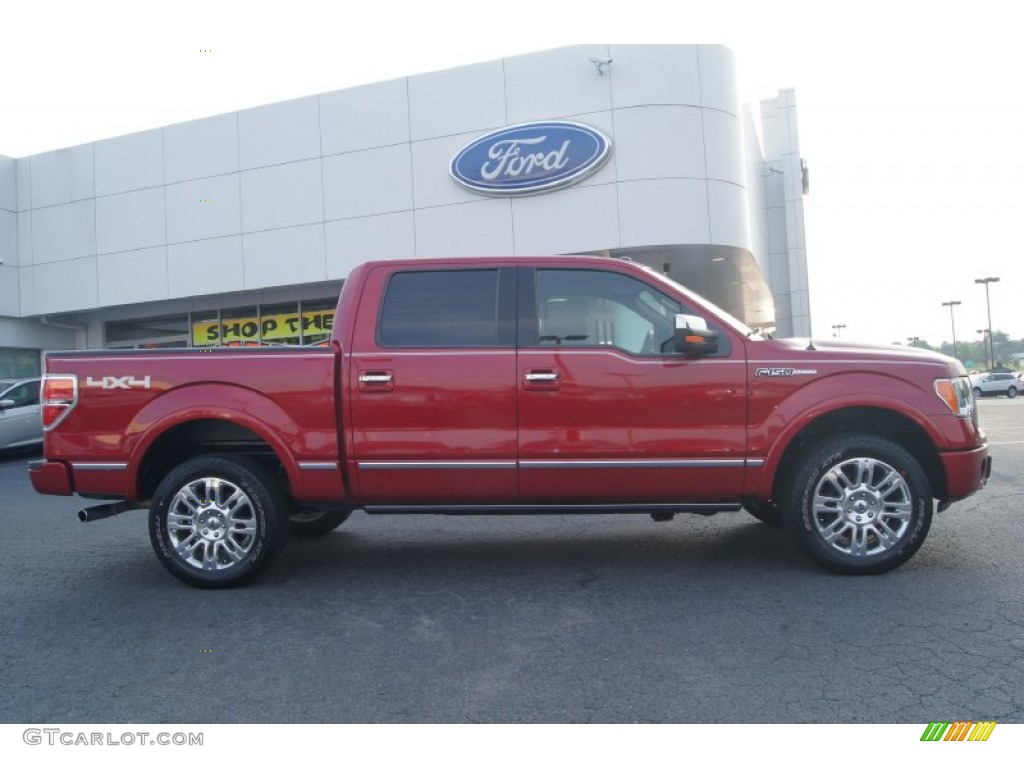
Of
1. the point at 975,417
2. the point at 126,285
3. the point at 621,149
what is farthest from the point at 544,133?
the point at 975,417

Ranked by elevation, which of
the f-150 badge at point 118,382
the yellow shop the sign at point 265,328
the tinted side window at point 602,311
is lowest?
the f-150 badge at point 118,382

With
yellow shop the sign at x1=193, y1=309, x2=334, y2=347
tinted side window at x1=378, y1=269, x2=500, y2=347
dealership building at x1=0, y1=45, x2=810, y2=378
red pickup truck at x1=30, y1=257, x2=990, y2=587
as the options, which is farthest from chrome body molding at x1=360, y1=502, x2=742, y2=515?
yellow shop the sign at x1=193, y1=309, x2=334, y2=347

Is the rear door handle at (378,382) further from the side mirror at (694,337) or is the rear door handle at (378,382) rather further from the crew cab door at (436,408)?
the side mirror at (694,337)

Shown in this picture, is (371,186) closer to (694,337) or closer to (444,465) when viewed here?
(444,465)

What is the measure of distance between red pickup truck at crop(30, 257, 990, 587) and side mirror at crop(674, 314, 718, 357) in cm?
1

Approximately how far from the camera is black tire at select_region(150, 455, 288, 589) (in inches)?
186

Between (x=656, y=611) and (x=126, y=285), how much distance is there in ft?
60.8

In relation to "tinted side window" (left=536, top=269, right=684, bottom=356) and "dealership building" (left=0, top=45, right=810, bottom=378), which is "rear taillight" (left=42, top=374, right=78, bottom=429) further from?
"dealership building" (left=0, top=45, right=810, bottom=378)

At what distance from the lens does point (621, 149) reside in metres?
15.4

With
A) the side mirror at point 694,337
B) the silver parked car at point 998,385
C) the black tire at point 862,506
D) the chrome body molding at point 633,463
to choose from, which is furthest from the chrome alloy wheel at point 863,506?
the silver parked car at point 998,385

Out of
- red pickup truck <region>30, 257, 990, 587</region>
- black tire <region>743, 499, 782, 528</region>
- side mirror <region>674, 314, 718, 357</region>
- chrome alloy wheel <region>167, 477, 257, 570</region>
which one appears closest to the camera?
side mirror <region>674, 314, 718, 357</region>

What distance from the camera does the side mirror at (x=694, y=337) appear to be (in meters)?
4.51

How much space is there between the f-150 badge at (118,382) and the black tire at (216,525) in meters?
0.63

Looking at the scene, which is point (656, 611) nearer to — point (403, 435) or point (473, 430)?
point (473, 430)
